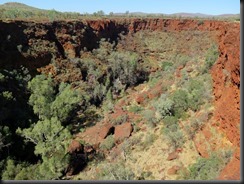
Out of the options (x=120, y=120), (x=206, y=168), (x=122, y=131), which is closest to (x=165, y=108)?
(x=122, y=131)

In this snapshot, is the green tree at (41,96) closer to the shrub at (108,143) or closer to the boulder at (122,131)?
the shrub at (108,143)

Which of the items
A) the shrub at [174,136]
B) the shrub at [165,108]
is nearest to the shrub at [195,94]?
the shrub at [165,108]

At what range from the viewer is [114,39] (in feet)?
172

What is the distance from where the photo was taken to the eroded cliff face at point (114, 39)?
14219 millimetres

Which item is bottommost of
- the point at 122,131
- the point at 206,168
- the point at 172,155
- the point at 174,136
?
the point at 122,131

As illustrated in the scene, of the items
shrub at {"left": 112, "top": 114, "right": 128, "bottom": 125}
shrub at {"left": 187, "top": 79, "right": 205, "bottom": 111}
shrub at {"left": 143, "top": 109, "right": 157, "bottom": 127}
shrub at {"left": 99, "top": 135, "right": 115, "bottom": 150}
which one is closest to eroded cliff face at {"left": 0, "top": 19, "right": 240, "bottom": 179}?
shrub at {"left": 187, "top": 79, "right": 205, "bottom": 111}

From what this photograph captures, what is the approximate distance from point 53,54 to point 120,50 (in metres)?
13.9

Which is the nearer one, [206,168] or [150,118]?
[206,168]

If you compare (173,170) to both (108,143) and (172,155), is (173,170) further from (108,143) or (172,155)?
(108,143)

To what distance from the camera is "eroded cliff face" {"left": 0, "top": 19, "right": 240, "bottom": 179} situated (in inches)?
560

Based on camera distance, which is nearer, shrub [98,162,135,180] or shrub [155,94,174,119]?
shrub [98,162,135,180]

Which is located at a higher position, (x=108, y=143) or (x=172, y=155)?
(x=172, y=155)

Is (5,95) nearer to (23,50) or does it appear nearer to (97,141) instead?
(97,141)

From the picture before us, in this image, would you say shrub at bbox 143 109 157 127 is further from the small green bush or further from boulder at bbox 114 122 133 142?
the small green bush
